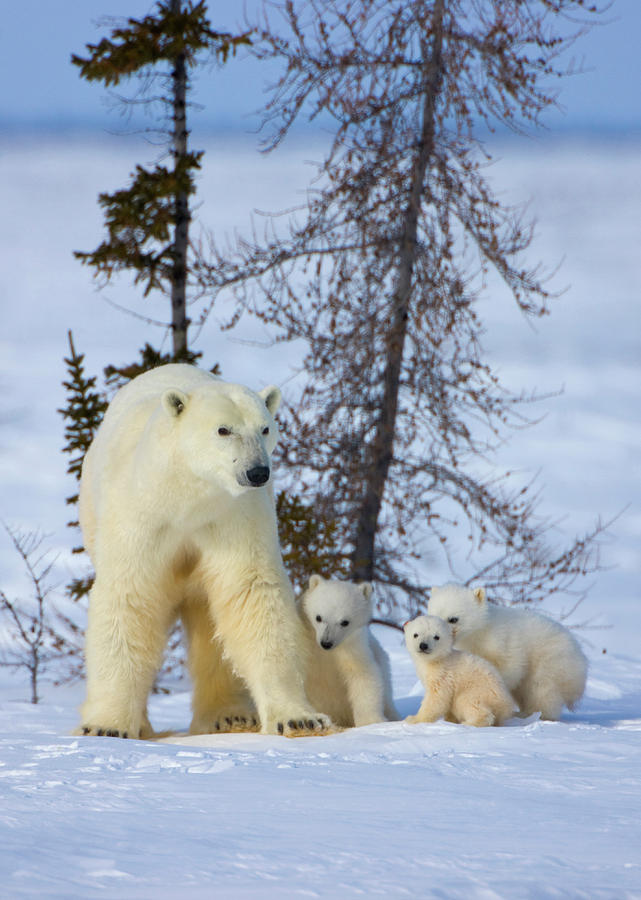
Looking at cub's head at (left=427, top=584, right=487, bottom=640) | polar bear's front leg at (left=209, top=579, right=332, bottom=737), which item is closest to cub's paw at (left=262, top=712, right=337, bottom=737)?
polar bear's front leg at (left=209, top=579, right=332, bottom=737)

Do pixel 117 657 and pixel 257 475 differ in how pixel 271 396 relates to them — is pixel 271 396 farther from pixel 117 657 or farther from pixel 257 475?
pixel 117 657

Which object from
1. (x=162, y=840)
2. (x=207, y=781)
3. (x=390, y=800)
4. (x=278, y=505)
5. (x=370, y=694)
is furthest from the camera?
(x=278, y=505)

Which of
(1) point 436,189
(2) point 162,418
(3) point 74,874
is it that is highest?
(1) point 436,189

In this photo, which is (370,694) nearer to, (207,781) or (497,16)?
(207,781)

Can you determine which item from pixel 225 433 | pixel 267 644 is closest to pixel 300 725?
pixel 267 644

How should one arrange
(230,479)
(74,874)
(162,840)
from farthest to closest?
1. (230,479)
2. (162,840)
3. (74,874)

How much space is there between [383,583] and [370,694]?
4056 mm

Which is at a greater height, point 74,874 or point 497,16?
point 497,16

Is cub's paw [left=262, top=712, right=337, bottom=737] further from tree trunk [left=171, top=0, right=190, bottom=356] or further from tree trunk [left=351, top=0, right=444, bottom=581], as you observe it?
tree trunk [left=171, top=0, right=190, bottom=356]

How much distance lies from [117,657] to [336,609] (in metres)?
1.16

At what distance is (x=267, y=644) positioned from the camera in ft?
17.8

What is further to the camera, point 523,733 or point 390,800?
point 523,733

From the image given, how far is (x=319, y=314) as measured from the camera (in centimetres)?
945

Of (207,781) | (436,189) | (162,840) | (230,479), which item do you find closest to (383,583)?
(436,189)
